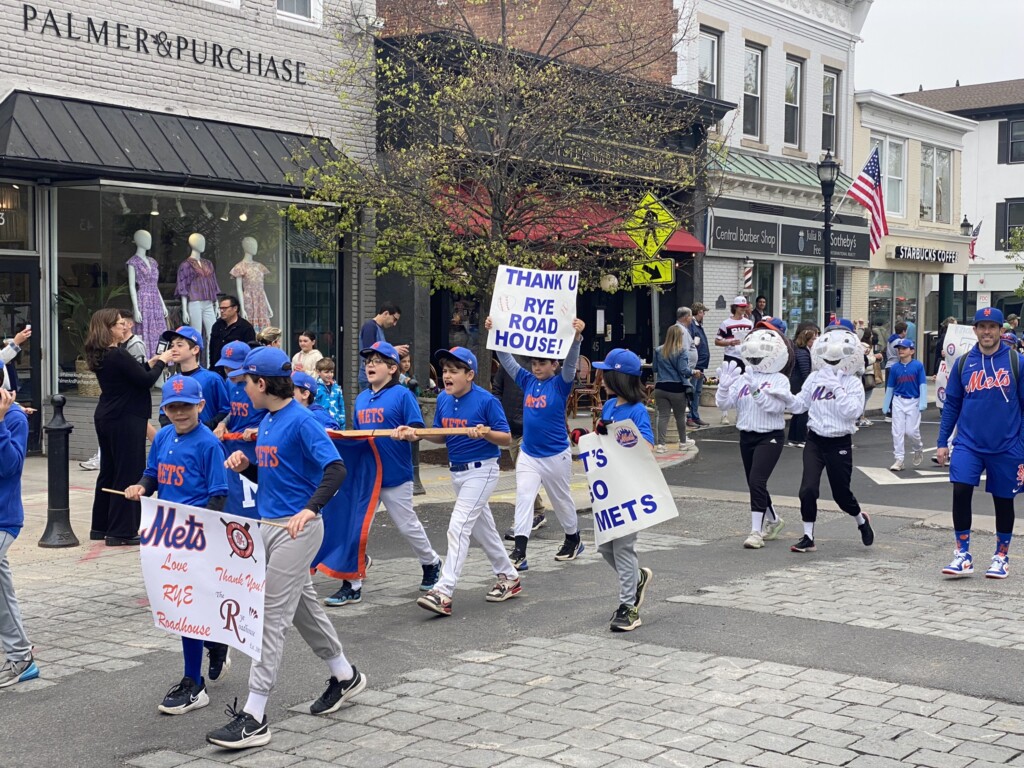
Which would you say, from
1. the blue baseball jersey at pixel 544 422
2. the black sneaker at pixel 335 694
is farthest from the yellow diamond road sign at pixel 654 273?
the black sneaker at pixel 335 694

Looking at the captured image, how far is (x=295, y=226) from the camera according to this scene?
55.8 ft

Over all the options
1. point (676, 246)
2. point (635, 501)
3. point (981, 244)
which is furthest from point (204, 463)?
point (981, 244)

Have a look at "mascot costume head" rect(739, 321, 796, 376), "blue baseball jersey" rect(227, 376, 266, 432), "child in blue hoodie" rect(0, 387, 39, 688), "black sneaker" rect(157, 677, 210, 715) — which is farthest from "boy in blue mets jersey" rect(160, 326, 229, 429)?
"mascot costume head" rect(739, 321, 796, 376)

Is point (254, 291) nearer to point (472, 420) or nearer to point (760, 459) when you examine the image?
point (760, 459)

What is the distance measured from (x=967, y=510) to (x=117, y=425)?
22.0 ft

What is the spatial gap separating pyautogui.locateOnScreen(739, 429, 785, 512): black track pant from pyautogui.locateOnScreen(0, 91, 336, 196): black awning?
835cm

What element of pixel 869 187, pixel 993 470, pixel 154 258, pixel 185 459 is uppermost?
pixel 869 187

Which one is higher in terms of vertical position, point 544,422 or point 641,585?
point 544,422

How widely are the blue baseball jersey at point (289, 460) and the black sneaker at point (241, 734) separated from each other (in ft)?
3.28

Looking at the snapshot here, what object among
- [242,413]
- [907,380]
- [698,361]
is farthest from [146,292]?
[907,380]

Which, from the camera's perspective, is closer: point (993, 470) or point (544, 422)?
point (993, 470)

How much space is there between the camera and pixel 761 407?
35.1 ft

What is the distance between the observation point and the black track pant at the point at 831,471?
1051 centimetres

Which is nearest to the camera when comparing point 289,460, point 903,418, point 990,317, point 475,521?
point 289,460
